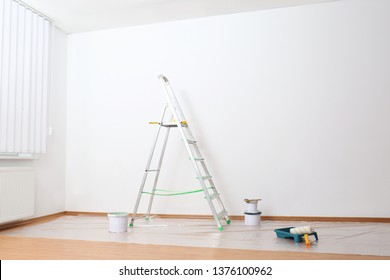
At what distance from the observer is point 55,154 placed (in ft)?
14.1

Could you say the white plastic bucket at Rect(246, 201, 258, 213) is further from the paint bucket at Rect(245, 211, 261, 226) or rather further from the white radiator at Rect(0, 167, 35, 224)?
the white radiator at Rect(0, 167, 35, 224)

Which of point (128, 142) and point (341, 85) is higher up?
point (341, 85)

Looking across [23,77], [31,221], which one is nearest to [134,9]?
[23,77]

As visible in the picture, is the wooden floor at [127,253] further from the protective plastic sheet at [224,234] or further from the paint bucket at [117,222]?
the paint bucket at [117,222]

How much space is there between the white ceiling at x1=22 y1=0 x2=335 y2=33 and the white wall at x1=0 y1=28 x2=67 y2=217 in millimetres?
427

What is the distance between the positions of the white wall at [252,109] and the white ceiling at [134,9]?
0.42ft

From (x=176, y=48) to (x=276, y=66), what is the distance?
1.22m

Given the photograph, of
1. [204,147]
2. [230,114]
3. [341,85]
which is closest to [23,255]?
[204,147]

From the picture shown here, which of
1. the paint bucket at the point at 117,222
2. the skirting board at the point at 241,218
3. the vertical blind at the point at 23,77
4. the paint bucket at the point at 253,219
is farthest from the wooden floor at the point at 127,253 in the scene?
the vertical blind at the point at 23,77

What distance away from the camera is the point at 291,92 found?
3.89m

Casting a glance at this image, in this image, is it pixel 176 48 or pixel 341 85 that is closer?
pixel 341 85

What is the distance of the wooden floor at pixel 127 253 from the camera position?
226cm

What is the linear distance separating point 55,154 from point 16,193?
89 centimetres

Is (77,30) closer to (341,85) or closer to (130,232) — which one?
(130,232)
